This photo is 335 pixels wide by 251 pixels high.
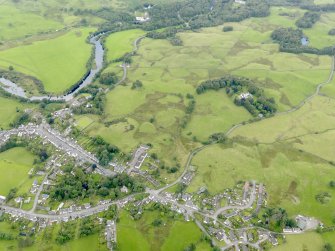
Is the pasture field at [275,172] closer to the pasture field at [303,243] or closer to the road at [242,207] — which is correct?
the road at [242,207]

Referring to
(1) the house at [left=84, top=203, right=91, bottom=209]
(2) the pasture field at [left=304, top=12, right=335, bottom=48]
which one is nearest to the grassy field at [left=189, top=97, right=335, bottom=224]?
(1) the house at [left=84, top=203, right=91, bottom=209]

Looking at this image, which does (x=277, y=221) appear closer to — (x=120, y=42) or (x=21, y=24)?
(x=120, y=42)

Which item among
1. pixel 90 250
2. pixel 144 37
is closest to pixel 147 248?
pixel 90 250

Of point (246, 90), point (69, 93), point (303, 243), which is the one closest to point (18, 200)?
point (69, 93)

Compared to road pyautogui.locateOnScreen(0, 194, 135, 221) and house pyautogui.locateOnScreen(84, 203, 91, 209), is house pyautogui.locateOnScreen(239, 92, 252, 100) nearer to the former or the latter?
road pyautogui.locateOnScreen(0, 194, 135, 221)

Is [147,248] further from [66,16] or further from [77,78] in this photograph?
[66,16]

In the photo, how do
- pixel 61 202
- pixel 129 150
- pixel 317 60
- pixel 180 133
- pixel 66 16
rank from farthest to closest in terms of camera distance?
pixel 66 16
pixel 317 60
pixel 180 133
pixel 129 150
pixel 61 202

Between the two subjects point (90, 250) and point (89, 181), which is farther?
point (89, 181)
